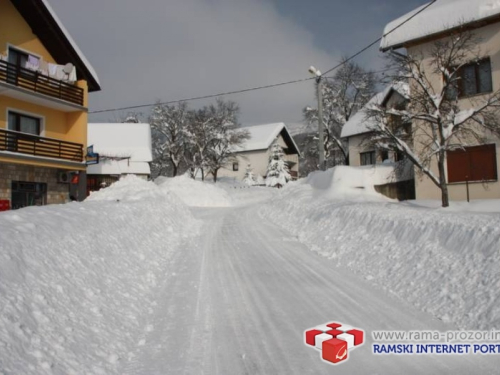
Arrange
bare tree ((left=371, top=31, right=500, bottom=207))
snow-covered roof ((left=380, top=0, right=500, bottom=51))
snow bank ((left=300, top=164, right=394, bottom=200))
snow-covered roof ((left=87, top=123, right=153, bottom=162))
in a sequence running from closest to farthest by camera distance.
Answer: bare tree ((left=371, top=31, right=500, bottom=207)), snow-covered roof ((left=380, top=0, right=500, bottom=51)), snow bank ((left=300, top=164, right=394, bottom=200)), snow-covered roof ((left=87, top=123, right=153, bottom=162))

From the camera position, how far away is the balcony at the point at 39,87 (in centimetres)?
1686

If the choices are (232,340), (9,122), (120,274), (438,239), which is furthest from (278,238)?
(9,122)

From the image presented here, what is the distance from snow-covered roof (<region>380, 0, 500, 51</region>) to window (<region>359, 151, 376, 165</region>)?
1257 centimetres

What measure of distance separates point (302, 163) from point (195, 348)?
78.2 meters

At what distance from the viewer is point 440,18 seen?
→ 16.6m

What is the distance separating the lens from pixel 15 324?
371 centimetres

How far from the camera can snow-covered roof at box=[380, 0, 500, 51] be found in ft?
49.8

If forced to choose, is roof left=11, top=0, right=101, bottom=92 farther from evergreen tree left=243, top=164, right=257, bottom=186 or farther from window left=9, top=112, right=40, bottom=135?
evergreen tree left=243, top=164, right=257, bottom=186

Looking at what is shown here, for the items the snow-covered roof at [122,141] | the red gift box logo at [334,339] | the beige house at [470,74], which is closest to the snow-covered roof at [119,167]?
the snow-covered roof at [122,141]

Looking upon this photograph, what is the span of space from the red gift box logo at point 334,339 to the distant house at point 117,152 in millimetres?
28853

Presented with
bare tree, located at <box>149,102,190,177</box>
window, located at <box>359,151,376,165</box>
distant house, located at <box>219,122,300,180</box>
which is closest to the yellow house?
window, located at <box>359,151,376,165</box>

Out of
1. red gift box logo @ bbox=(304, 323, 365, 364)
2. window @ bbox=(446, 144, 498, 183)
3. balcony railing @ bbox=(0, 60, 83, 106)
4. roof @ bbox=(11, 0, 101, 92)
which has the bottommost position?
red gift box logo @ bbox=(304, 323, 365, 364)

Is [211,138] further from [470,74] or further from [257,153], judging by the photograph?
[470,74]

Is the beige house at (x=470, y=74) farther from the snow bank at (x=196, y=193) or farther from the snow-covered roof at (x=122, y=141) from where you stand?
the snow-covered roof at (x=122, y=141)
